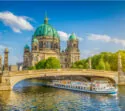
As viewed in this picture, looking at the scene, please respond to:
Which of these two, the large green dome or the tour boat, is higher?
the large green dome

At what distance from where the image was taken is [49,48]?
13388 cm

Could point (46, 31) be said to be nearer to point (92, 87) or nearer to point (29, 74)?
point (29, 74)

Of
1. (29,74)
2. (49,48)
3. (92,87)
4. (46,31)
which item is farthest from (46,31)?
(92,87)

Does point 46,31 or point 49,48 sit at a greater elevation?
point 46,31

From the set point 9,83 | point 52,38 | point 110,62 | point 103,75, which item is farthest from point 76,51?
point 9,83

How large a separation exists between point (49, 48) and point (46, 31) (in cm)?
873

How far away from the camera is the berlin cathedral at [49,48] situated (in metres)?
131

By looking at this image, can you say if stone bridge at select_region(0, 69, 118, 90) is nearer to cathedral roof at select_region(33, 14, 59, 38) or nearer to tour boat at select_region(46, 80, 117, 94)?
tour boat at select_region(46, 80, 117, 94)

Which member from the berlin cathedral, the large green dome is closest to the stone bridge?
the berlin cathedral

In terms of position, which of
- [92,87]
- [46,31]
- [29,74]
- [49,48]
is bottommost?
[92,87]

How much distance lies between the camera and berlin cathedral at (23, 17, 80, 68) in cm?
13075

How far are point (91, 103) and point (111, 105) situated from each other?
106 inches

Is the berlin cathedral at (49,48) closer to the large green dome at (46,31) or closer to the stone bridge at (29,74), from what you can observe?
the large green dome at (46,31)

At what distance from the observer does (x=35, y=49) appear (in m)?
131
